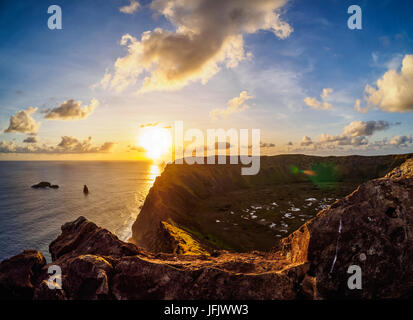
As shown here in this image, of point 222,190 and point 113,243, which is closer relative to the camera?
point 113,243

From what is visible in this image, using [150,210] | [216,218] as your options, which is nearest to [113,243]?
[150,210]

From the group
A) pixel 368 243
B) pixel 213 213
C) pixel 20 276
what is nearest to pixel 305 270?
pixel 368 243

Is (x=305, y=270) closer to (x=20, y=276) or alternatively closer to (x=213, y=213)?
(x=20, y=276)

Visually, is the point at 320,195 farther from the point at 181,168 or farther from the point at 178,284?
the point at 178,284

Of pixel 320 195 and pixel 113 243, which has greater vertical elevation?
pixel 113 243

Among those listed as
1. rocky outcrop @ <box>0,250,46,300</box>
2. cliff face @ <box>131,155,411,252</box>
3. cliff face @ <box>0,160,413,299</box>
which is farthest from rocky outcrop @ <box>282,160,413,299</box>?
cliff face @ <box>131,155,411,252</box>

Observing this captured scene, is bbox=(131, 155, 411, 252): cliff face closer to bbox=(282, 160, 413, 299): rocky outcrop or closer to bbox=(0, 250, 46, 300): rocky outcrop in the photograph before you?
bbox=(0, 250, 46, 300): rocky outcrop

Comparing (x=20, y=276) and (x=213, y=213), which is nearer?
(x=20, y=276)

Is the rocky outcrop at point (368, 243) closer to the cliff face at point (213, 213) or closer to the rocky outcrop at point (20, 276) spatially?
the rocky outcrop at point (20, 276)
